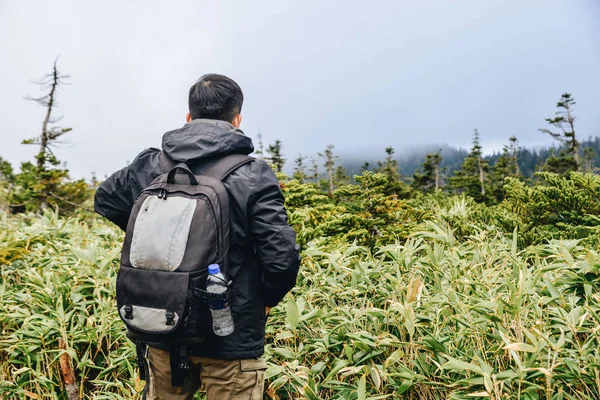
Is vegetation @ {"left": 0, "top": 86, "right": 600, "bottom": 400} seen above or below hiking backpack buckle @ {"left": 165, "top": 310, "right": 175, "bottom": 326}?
below

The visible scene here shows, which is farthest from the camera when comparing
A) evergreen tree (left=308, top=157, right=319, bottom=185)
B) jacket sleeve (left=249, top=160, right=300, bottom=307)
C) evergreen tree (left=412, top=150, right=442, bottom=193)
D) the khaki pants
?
evergreen tree (left=412, top=150, right=442, bottom=193)

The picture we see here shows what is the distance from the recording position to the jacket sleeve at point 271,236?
174 centimetres

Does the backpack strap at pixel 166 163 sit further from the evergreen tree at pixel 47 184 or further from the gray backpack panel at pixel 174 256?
the evergreen tree at pixel 47 184

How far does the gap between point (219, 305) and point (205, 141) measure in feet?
2.36

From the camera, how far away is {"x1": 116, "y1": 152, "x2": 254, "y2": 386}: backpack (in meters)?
1.63

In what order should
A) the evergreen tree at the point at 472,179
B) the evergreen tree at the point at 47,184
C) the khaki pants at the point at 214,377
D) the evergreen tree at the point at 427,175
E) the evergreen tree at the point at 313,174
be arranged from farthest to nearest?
the evergreen tree at the point at 427,175 → the evergreen tree at the point at 313,174 → the evergreen tree at the point at 472,179 → the evergreen tree at the point at 47,184 → the khaki pants at the point at 214,377

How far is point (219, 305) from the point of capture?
5.47 feet

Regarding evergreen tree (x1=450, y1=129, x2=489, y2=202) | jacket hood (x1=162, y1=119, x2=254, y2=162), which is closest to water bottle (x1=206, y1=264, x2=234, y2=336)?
jacket hood (x1=162, y1=119, x2=254, y2=162)

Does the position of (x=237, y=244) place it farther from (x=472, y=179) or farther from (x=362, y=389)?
(x=472, y=179)

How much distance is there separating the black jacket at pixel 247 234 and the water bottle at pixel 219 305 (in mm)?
104

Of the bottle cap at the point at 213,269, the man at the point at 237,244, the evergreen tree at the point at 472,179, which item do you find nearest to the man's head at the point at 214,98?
the man at the point at 237,244

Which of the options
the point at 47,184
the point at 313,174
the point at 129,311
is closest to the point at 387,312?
the point at 129,311

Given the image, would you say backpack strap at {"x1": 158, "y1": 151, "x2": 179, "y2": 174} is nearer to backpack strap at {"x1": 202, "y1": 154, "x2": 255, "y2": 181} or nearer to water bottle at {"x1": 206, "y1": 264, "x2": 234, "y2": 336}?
backpack strap at {"x1": 202, "y1": 154, "x2": 255, "y2": 181}

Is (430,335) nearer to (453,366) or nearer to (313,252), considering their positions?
(453,366)
